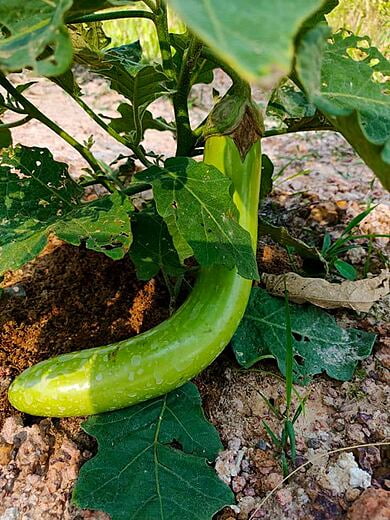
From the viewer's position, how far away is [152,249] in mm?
1322

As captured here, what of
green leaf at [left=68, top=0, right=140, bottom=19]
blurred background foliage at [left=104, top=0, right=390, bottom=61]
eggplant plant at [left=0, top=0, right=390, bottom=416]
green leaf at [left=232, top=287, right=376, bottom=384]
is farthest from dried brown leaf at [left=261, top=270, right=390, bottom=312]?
blurred background foliage at [left=104, top=0, right=390, bottom=61]

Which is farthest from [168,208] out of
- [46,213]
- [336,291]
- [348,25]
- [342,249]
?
[348,25]

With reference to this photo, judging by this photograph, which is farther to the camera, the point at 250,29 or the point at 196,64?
the point at 196,64

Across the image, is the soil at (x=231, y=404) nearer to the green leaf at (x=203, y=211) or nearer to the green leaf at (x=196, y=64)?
the green leaf at (x=203, y=211)

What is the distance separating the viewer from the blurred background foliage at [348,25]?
10.4ft

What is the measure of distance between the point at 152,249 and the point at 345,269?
0.53 meters

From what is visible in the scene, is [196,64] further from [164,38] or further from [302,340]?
[302,340]

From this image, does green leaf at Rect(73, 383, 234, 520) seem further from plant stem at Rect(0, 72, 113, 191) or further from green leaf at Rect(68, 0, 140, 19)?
green leaf at Rect(68, 0, 140, 19)

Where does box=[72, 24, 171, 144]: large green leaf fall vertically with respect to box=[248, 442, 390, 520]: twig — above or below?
above

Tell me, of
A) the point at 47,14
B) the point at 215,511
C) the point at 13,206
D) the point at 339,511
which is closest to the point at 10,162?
the point at 13,206

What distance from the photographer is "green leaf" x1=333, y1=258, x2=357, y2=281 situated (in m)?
1.57

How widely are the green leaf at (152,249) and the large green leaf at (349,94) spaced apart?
0.43 meters

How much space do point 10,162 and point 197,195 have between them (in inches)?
17.0

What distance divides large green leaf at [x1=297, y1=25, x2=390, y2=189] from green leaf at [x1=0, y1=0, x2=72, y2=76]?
219 millimetres
